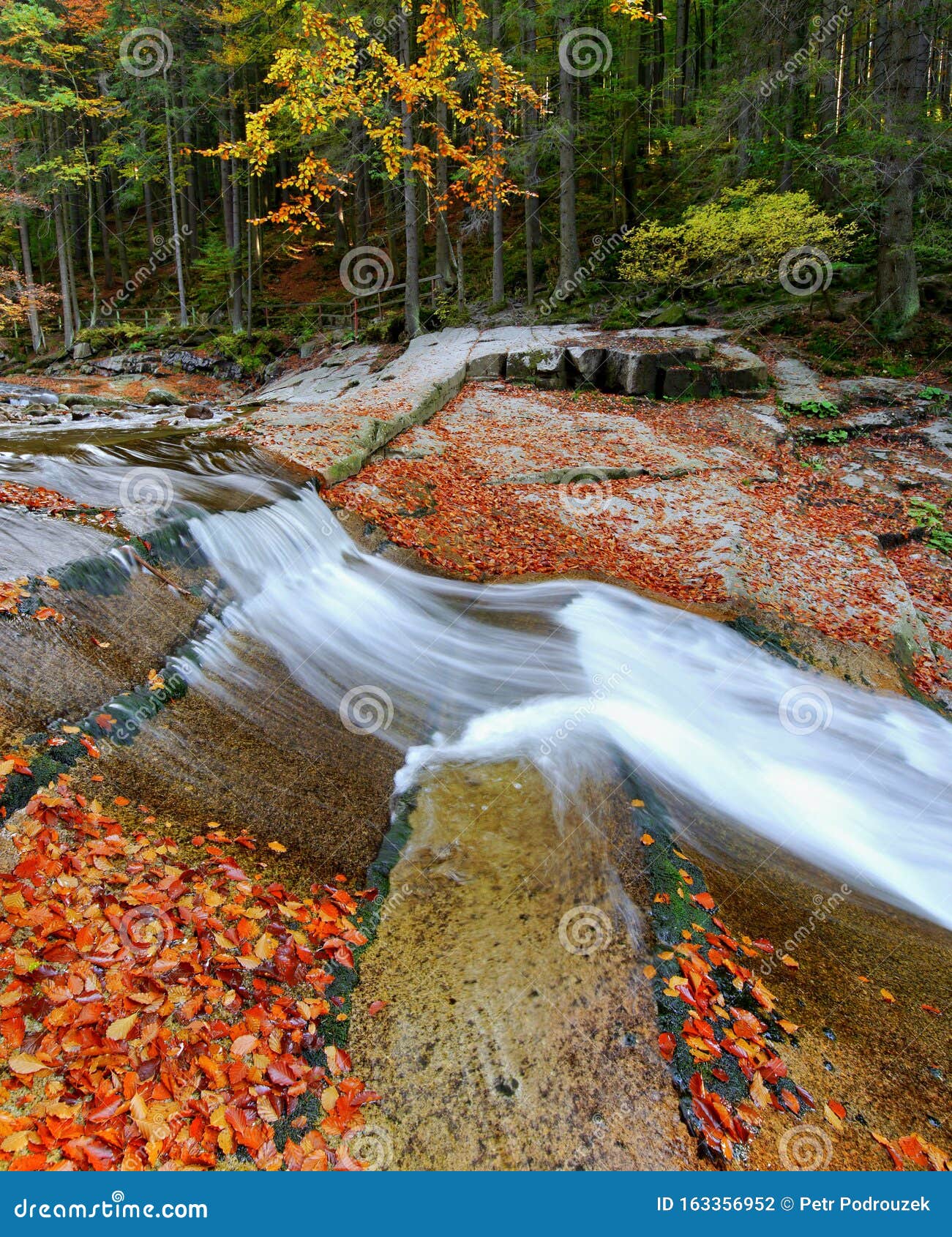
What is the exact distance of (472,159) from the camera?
11.8 m

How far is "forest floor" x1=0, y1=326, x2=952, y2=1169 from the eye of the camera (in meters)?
2.41

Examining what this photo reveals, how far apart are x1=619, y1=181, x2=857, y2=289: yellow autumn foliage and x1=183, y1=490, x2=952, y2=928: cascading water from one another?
33.5ft

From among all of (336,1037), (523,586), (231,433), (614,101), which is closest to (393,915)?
(336,1037)

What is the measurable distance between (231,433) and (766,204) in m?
11.5

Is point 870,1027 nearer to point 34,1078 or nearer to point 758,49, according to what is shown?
point 34,1078

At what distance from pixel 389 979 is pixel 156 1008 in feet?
3.22

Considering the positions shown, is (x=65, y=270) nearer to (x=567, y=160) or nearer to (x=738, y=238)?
(x=567, y=160)

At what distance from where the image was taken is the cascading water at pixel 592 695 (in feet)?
15.4

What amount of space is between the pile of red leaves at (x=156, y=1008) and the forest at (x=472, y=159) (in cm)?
947

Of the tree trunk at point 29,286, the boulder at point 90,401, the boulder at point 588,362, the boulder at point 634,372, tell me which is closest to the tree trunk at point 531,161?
the boulder at point 588,362

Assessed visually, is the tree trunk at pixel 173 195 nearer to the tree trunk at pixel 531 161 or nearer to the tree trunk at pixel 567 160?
the tree trunk at pixel 531 161

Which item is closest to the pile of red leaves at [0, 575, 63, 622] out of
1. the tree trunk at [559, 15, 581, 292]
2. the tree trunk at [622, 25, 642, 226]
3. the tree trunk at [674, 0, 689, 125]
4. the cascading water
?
the cascading water

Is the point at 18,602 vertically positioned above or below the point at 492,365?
below

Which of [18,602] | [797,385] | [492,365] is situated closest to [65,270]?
[492,365]
